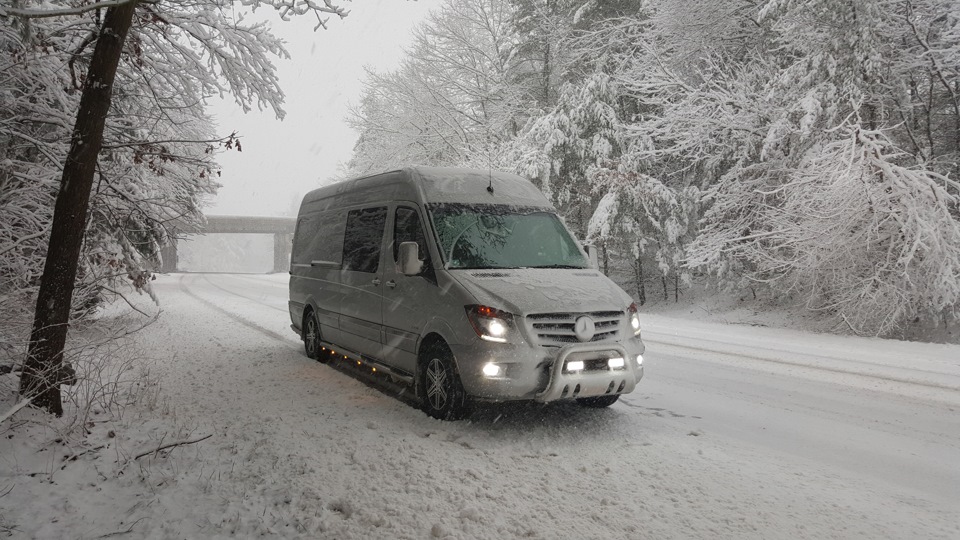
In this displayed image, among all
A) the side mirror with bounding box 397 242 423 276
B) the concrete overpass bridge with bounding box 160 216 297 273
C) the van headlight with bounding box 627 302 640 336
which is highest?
the concrete overpass bridge with bounding box 160 216 297 273

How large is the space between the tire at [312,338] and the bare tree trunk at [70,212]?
402 centimetres

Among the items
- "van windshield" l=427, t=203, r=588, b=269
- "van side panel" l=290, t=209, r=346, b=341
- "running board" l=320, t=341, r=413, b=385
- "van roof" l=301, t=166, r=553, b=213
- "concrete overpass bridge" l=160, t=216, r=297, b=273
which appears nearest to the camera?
"van windshield" l=427, t=203, r=588, b=269

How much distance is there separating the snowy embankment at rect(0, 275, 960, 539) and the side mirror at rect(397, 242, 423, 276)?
4.59 feet

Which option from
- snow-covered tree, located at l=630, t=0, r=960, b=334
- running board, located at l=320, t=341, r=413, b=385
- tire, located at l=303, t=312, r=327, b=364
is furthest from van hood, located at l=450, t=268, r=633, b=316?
snow-covered tree, located at l=630, t=0, r=960, b=334

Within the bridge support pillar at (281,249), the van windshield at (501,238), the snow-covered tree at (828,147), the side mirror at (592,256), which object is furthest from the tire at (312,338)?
the bridge support pillar at (281,249)

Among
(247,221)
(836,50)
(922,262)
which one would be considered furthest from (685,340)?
(247,221)

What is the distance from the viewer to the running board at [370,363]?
6.25 meters

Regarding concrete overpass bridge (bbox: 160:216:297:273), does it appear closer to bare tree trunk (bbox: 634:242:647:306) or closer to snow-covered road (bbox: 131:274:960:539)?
bare tree trunk (bbox: 634:242:647:306)

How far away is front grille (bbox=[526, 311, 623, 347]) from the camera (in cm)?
517

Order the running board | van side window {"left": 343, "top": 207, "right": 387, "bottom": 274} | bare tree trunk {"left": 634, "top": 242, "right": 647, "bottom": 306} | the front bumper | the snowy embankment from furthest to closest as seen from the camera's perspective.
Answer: bare tree trunk {"left": 634, "top": 242, "right": 647, "bottom": 306} < van side window {"left": 343, "top": 207, "right": 387, "bottom": 274} < the running board < the front bumper < the snowy embankment

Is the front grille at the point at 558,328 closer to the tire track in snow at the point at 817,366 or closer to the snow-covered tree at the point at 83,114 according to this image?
the snow-covered tree at the point at 83,114

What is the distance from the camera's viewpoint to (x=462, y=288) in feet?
17.7

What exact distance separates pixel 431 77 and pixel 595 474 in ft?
76.3

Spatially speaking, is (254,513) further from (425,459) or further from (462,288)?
(462,288)
